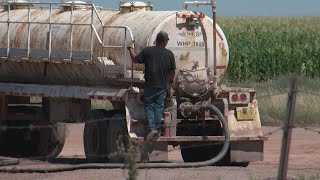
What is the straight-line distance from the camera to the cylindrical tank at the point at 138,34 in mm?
17641

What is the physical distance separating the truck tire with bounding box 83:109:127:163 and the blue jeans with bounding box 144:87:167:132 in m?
→ 0.73

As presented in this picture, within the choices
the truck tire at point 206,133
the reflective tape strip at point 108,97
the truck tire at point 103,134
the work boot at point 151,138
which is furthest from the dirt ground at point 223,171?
the reflective tape strip at point 108,97

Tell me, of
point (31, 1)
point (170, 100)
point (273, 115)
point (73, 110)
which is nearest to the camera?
point (170, 100)

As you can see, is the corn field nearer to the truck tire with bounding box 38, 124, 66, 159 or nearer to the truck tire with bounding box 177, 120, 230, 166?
the truck tire with bounding box 38, 124, 66, 159

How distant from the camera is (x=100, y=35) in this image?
18.1 metres

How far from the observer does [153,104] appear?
672 inches

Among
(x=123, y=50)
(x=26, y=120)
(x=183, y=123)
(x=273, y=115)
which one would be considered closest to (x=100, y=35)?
(x=123, y=50)

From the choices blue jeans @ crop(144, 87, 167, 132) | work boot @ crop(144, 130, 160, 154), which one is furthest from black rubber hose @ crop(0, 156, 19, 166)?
blue jeans @ crop(144, 87, 167, 132)

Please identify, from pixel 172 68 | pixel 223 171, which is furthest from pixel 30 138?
pixel 223 171

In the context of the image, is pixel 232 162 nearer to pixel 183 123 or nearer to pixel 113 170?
pixel 183 123

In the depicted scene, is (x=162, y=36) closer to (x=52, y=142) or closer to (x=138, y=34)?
(x=138, y=34)

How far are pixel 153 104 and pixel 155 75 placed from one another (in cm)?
43

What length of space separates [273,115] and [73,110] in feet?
24.6

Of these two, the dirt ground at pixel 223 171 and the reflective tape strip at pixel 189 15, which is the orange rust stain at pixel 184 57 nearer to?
the reflective tape strip at pixel 189 15
